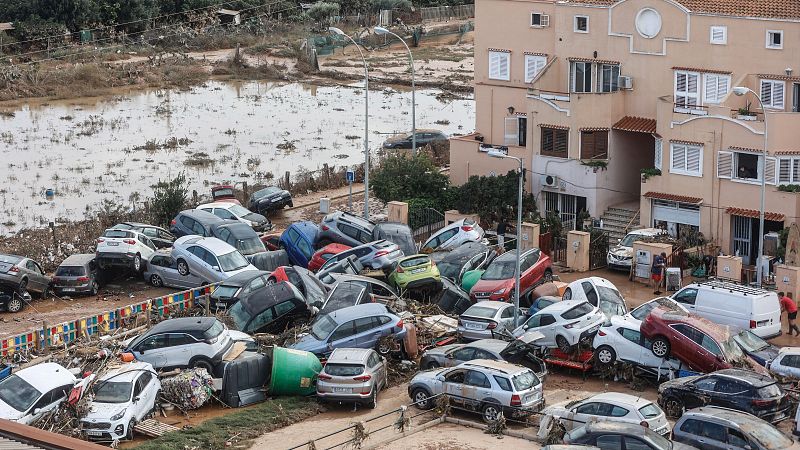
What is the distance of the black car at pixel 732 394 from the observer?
97.5 ft

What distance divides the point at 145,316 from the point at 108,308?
339 cm

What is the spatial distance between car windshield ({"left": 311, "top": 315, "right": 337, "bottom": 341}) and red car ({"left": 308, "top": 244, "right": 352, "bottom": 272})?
732 centimetres

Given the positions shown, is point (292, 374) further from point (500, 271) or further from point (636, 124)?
point (636, 124)

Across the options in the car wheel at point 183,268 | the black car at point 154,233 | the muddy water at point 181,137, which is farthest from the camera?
the muddy water at point 181,137

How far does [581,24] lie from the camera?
49469 millimetres

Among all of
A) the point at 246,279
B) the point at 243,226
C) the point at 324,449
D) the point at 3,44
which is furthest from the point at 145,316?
the point at 3,44

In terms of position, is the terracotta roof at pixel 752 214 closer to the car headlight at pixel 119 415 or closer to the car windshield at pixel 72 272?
the car windshield at pixel 72 272

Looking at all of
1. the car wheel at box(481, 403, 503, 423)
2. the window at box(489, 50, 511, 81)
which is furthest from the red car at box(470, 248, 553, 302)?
the window at box(489, 50, 511, 81)

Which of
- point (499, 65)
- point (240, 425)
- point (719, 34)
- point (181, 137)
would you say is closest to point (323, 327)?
point (240, 425)

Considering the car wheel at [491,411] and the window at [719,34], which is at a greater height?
the window at [719,34]

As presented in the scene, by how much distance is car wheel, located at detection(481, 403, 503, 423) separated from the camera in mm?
30109

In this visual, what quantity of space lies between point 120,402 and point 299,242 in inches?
564

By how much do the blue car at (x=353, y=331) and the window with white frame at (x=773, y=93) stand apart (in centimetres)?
1635

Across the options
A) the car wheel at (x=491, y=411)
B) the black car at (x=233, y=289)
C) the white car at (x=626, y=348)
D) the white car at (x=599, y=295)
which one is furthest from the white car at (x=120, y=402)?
the white car at (x=599, y=295)
